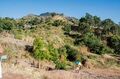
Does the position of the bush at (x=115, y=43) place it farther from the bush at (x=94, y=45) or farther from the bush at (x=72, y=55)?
the bush at (x=72, y=55)

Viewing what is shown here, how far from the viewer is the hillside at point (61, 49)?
20200mm

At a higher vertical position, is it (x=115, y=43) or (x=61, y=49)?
(x=115, y=43)

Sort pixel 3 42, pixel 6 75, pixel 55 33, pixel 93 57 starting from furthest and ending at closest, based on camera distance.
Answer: pixel 55 33 → pixel 93 57 → pixel 3 42 → pixel 6 75

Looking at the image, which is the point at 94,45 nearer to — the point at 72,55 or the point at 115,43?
the point at 115,43

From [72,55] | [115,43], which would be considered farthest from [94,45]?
[72,55]

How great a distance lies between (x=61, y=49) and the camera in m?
35.8

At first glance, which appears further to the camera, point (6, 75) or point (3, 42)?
point (3, 42)

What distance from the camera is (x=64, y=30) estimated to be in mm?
55906

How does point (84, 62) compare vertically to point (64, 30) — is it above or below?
below

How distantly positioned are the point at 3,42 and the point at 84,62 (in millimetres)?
8752

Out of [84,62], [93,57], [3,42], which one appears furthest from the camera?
[93,57]

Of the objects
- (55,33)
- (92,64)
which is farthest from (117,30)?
(92,64)

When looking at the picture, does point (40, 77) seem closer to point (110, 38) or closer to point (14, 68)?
point (14, 68)

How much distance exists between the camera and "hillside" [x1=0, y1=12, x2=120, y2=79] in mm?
20200
